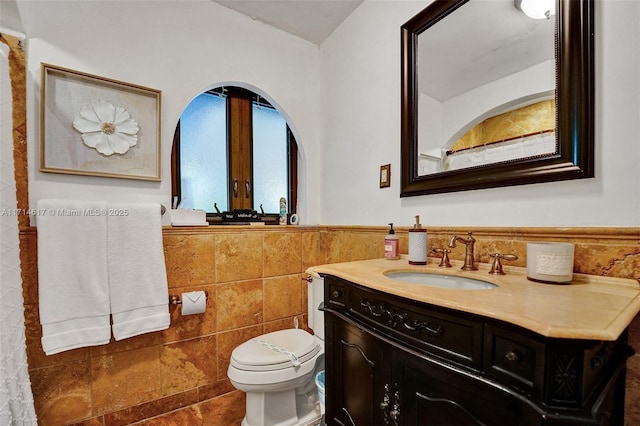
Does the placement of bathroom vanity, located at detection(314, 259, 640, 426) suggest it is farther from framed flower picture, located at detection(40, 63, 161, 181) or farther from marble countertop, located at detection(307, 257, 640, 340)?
framed flower picture, located at detection(40, 63, 161, 181)

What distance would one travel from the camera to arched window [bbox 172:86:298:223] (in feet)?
6.44

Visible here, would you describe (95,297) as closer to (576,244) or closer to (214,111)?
(214,111)

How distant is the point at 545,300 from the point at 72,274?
5.80 feet

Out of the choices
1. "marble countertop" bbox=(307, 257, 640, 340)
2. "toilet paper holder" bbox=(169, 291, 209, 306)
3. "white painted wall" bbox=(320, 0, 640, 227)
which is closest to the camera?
"marble countertop" bbox=(307, 257, 640, 340)

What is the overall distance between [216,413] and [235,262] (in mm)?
887

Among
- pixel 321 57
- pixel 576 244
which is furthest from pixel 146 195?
pixel 576 244

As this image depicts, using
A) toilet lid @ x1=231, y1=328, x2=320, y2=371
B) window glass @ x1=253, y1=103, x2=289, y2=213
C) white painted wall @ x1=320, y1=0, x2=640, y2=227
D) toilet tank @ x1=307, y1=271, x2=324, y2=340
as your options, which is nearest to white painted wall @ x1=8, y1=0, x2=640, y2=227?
white painted wall @ x1=320, y1=0, x2=640, y2=227

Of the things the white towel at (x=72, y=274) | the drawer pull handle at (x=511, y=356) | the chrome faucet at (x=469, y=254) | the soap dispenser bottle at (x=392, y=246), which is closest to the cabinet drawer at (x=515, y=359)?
the drawer pull handle at (x=511, y=356)

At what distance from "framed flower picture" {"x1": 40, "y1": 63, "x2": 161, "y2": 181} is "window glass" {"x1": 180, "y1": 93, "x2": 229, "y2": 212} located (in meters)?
0.41

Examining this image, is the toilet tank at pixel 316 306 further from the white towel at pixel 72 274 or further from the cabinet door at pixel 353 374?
the white towel at pixel 72 274

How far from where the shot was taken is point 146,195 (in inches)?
60.3

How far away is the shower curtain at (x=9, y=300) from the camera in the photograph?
1062 mm

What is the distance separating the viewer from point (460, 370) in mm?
666

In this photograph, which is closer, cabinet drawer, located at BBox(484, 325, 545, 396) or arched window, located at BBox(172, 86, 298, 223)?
cabinet drawer, located at BBox(484, 325, 545, 396)
